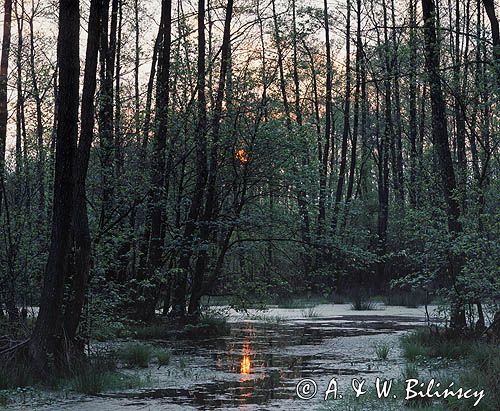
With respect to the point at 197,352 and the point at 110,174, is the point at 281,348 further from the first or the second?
the point at 110,174

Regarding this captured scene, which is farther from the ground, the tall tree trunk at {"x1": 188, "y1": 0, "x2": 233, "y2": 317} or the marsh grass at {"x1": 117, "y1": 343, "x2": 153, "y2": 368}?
the tall tree trunk at {"x1": 188, "y1": 0, "x2": 233, "y2": 317}

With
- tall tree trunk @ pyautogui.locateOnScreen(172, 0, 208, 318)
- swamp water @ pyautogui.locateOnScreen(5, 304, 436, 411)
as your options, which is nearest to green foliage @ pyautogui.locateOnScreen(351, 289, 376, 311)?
swamp water @ pyautogui.locateOnScreen(5, 304, 436, 411)

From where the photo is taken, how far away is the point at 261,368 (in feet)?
34.6

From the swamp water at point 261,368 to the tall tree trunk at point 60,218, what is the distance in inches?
40.4

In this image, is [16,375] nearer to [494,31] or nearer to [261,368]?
[261,368]

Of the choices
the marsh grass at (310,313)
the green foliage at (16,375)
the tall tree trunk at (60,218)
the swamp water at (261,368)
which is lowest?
the swamp water at (261,368)

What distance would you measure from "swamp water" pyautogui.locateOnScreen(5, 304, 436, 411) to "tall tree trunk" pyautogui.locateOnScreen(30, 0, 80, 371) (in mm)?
1026

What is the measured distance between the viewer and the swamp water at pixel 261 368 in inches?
312

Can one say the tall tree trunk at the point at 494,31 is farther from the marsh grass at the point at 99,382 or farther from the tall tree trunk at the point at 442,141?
the marsh grass at the point at 99,382

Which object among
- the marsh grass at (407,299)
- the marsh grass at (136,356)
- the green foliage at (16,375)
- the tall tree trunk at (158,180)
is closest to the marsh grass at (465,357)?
the marsh grass at (136,356)

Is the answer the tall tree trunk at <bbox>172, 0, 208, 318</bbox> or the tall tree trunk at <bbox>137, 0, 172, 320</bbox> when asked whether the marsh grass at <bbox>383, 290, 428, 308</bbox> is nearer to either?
the tall tree trunk at <bbox>172, 0, 208, 318</bbox>

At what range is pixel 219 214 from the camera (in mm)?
14945

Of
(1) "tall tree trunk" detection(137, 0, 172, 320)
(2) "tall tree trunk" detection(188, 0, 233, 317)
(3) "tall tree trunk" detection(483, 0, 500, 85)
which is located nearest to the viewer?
(3) "tall tree trunk" detection(483, 0, 500, 85)

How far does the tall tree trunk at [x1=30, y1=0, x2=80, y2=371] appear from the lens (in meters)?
9.09
